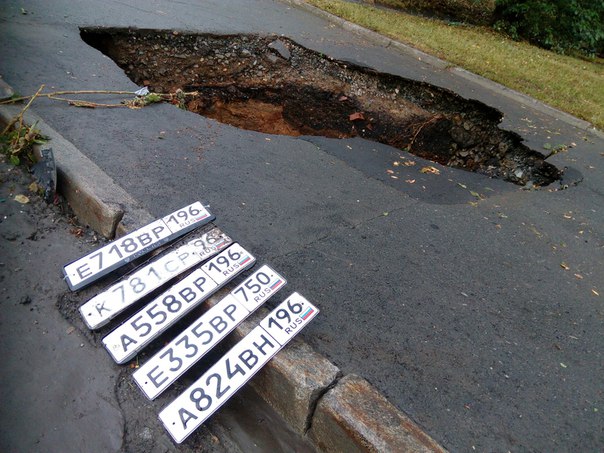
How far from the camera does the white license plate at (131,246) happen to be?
8.66ft

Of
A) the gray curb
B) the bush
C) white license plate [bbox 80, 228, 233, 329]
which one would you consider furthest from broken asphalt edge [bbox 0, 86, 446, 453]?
the bush

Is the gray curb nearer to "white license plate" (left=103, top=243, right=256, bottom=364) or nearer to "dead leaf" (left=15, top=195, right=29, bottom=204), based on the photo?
"dead leaf" (left=15, top=195, right=29, bottom=204)

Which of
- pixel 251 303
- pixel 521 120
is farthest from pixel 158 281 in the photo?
pixel 521 120

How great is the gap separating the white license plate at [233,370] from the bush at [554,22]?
1346 centimetres

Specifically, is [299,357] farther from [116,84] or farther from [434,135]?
[434,135]

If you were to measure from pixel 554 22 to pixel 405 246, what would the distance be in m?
12.8

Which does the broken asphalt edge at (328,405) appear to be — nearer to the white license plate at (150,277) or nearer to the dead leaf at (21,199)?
the white license plate at (150,277)

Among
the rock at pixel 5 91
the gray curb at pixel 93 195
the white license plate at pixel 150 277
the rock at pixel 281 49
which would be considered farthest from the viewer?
the rock at pixel 281 49

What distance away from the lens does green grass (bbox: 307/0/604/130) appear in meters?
8.23

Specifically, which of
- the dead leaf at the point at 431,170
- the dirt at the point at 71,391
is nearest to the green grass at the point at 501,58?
the dead leaf at the point at 431,170

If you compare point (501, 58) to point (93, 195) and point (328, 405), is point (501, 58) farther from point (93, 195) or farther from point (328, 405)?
point (328, 405)

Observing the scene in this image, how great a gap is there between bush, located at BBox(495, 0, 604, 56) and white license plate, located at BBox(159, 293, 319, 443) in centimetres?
1346

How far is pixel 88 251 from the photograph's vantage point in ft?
9.76

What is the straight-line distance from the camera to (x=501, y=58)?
9.84 meters
